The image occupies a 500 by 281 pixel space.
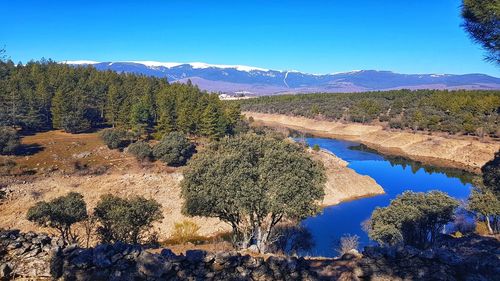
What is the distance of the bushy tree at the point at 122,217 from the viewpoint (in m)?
27.0

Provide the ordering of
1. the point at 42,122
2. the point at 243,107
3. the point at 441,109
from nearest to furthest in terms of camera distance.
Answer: the point at 42,122 → the point at 441,109 → the point at 243,107

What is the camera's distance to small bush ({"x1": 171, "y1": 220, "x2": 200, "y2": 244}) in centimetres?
3792

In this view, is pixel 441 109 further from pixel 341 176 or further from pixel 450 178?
pixel 341 176

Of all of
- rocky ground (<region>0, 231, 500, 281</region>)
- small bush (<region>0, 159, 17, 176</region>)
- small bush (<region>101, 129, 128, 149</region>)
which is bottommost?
small bush (<region>0, 159, 17, 176</region>)

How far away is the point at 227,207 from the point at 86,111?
70.1 m

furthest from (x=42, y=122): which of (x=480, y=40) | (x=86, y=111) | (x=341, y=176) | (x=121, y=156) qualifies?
(x=480, y=40)

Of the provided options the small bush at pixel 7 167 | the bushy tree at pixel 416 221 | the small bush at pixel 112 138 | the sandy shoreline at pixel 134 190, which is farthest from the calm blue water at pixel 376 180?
the small bush at pixel 7 167

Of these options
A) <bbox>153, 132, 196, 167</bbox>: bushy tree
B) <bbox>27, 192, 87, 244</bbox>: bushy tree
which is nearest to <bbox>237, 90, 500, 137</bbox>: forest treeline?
<bbox>153, 132, 196, 167</bbox>: bushy tree

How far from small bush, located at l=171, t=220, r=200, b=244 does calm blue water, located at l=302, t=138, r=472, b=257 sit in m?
12.6

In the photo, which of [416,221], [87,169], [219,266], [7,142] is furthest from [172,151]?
[219,266]

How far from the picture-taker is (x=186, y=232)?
3869 cm

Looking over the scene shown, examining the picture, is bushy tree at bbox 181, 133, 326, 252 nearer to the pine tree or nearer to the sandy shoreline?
the sandy shoreline

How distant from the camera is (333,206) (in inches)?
2053

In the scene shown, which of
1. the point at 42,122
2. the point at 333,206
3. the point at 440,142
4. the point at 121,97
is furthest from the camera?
the point at 440,142
